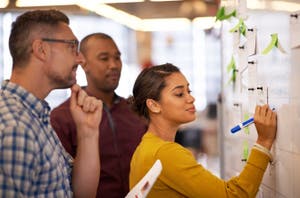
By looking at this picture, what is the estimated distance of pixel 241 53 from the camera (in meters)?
2.50

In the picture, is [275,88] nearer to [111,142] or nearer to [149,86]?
[149,86]

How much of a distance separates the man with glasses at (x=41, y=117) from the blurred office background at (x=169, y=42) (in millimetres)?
5000

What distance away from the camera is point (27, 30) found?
1786mm

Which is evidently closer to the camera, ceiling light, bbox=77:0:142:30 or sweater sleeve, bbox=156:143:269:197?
sweater sleeve, bbox=156:143:269:197

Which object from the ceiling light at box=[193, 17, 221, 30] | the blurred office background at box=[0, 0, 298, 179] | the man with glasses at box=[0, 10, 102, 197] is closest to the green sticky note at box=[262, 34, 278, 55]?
the man with glasses at box=[0, 10, 102, 197]

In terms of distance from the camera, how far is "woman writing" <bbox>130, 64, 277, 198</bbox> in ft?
→ 5.91

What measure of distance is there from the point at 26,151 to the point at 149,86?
0.69 metres

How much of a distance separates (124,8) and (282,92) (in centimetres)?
572

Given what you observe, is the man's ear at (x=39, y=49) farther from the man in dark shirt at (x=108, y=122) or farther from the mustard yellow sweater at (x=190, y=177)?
the man in dark shirt at (x=108, y=122)

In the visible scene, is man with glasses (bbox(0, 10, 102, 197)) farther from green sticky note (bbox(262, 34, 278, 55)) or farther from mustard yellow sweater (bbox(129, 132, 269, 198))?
green sticky note (bbox(262, 34, 278, 55))

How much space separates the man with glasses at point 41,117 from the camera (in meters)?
1.54

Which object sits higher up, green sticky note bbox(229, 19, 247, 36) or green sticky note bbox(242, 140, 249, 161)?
green sticky note bbox(229, 19, 247, 36)

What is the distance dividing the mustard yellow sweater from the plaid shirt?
1.12ft

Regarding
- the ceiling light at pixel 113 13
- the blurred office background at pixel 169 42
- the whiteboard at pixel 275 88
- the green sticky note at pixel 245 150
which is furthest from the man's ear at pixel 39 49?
the blurred office background at pixel 169 42
